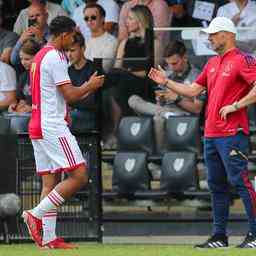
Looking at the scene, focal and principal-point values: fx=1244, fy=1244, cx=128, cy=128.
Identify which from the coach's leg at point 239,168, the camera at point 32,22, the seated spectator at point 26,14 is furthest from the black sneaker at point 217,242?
the seated spectator at point 26,14

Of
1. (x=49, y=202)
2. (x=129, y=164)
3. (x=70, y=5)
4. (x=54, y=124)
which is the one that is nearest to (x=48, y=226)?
(x=49, y=202)

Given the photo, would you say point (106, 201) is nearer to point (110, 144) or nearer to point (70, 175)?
point (110, 144)

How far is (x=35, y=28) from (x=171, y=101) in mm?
2641

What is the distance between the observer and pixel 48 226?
11633 mm

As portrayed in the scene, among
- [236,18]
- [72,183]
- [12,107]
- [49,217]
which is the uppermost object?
[236,18]

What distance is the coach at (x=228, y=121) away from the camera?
1096 centimetres

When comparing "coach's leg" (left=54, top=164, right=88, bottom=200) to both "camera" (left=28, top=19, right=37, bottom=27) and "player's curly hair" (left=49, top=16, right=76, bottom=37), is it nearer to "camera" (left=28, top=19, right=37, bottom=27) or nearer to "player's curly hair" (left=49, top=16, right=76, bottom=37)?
"player's curly hair" (left=49, top=16, right=76, bottom=37)

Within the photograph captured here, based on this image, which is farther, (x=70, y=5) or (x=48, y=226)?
(x=70, y=5)

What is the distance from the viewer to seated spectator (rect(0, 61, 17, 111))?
48.1 feet

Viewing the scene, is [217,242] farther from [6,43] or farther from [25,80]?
[6,43]

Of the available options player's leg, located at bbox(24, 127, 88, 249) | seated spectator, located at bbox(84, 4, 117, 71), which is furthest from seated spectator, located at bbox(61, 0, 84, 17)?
player's leg, located at bbox(24, 127, 88, 249)

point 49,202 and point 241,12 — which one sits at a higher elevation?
point 241,12

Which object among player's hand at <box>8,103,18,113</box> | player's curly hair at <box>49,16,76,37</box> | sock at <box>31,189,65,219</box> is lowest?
sock at <box>31,189,65,219</box>

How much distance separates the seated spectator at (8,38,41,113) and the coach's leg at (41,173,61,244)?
2.25 meters
